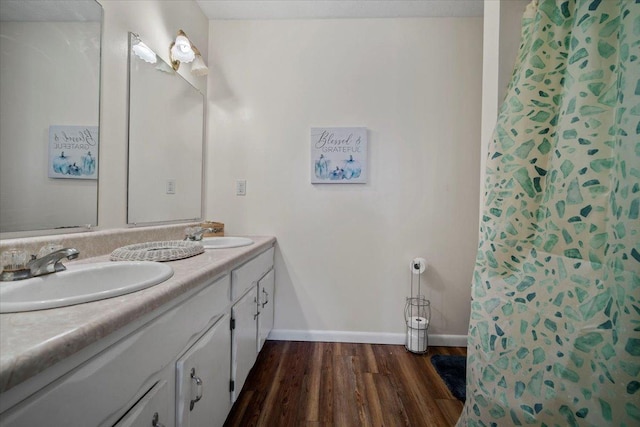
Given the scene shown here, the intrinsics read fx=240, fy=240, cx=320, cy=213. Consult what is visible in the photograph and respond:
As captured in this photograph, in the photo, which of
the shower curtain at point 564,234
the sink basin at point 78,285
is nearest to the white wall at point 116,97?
the sink basin at point 78,285

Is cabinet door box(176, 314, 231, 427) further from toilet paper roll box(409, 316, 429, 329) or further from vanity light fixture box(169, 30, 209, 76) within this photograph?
vanity light fixture box(169, 30, 209, 76)

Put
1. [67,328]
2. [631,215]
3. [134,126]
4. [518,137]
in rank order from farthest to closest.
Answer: [134,126]
[518,137]
[631,215]
[67,328]

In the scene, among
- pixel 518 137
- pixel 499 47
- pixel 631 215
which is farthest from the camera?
pixel 499 47

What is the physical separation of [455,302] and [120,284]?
2.02 m

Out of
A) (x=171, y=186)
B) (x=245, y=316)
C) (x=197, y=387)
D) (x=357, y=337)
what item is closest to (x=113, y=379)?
(x=197, y=387)

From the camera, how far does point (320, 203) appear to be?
187 cm

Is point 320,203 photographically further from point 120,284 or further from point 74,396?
point 74,396

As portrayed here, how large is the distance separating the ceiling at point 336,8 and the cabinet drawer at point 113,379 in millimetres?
2022

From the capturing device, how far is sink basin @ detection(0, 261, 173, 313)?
0.50m

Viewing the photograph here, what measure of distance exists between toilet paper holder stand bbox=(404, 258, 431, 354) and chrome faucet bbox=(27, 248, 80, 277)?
5.87 feet

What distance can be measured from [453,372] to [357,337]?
646mm

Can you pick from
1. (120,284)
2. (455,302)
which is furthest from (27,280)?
(455,302)

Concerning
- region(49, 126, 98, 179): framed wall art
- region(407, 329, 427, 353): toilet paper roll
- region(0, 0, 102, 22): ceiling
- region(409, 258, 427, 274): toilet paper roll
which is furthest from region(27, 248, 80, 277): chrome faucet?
region(407, 329, 427, 353): toilet paper roll

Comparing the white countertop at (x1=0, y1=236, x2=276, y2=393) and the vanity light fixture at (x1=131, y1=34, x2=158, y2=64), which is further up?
the vanity light fixture at (x1=131, y1=34, x2=158, y2=64)
